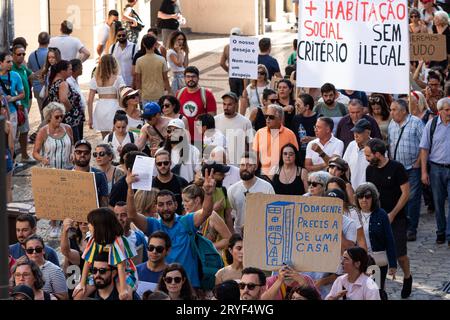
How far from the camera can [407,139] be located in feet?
47.9

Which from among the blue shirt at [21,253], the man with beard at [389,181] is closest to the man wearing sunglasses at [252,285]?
the blue shirt at [21,253]

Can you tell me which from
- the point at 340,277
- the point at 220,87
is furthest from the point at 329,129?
the point at 220,87

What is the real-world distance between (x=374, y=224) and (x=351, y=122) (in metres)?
3.20

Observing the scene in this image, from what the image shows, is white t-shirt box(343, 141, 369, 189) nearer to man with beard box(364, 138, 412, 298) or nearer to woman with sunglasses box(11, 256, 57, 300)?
man with beard box(364, 138, 412, 298)

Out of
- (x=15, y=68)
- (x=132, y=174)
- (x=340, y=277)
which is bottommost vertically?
(x=340, y=277)

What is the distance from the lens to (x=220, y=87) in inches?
1009

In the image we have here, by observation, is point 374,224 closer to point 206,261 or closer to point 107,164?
point 206,261

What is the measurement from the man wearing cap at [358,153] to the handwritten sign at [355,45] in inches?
44.0

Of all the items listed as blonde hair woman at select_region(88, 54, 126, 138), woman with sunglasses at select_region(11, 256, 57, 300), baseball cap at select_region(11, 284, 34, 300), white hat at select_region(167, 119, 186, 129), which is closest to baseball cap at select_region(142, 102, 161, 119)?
white hat at select_region(167, 119, 186, 129)

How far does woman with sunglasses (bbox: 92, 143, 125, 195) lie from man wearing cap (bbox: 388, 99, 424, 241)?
3187 mm

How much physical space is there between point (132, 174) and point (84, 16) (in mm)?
16100

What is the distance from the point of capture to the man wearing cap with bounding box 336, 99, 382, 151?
1438 centimetres

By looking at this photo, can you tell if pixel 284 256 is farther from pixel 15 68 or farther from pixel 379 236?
pixel 15 68
